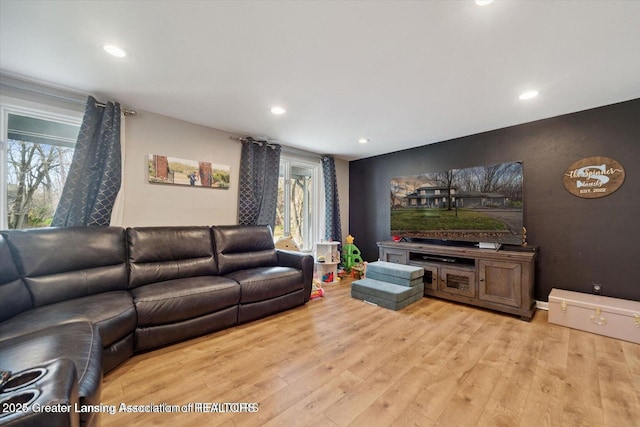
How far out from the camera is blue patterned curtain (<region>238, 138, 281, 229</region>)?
11.6 ft

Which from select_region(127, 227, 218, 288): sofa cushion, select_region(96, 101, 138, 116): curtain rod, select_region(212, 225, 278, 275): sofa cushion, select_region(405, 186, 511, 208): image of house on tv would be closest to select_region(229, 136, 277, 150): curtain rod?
select_region(96, 101, 138, 116): curtain rod

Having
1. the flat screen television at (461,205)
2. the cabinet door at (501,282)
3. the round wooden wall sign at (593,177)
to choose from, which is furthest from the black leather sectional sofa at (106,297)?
the round wooden wall sign at (593,177)

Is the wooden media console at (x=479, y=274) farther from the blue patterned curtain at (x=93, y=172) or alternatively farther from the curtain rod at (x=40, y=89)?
the curtain rod at (x=40, y=89)

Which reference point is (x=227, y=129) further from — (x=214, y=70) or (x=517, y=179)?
(x=517, y=179)

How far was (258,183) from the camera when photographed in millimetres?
3648

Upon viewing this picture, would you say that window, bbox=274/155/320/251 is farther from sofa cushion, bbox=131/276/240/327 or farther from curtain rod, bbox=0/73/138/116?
curtain rod, bbox=0/73/138/116

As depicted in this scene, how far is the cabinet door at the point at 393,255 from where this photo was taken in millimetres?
3658

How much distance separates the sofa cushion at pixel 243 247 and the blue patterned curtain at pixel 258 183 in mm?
361

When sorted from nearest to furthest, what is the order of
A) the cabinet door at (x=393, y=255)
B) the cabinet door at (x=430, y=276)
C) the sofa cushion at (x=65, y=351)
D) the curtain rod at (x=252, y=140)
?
the sofa cushion at (x=65, y=351) → the cabinet door at (x=430, y=276) → the curtain rod at (x=252, y=140) → the cabinet door at (x=393, y=255)

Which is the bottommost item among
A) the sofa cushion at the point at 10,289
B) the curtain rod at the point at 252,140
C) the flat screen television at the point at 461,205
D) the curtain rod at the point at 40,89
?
the sofa cushion at the point at 10,289

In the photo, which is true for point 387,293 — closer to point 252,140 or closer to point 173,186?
point 252,140

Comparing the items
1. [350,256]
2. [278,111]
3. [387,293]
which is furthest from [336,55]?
[350,256]

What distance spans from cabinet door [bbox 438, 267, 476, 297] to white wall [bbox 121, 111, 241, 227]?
2.96 meters

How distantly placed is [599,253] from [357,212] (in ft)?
10.8
